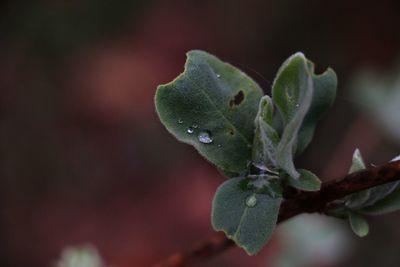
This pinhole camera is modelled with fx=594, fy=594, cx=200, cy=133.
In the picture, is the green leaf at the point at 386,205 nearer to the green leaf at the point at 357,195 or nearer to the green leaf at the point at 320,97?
the green leaf at the point at 357,195

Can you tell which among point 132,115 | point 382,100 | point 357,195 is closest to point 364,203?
point 357,195

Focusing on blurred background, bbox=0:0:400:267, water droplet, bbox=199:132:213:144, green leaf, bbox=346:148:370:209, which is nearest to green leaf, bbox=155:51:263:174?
water droplet, bbox=199:132:213:144

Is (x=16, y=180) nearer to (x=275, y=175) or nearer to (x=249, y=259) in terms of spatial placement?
(x=249, y=259)

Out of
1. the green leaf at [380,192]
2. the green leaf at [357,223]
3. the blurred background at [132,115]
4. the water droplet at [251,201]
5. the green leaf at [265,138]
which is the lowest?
the blurred background at [132,115]

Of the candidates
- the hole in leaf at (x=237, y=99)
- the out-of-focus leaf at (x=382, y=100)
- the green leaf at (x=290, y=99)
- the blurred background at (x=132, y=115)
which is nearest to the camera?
the green leaf at (x=290, y=99)

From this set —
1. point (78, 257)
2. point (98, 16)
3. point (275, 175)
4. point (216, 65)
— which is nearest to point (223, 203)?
point (275, 175)

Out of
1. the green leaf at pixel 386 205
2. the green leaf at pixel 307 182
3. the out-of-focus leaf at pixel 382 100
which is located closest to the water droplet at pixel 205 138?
the green leaf at pixel 307 182

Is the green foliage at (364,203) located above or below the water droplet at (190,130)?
below

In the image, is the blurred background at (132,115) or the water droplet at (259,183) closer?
the water droplet at (259,183)
